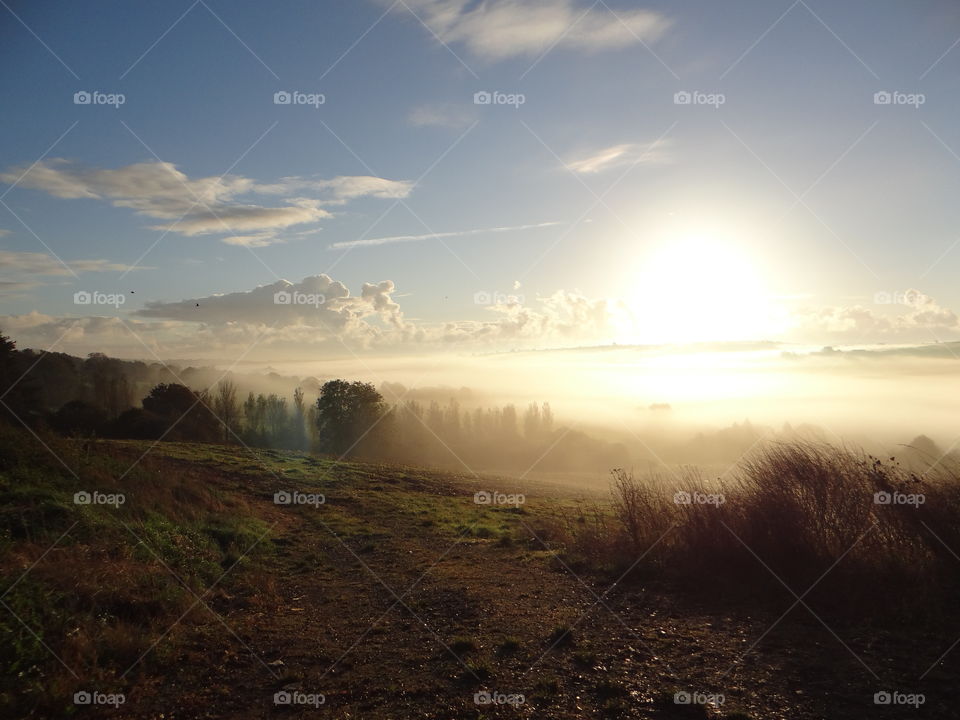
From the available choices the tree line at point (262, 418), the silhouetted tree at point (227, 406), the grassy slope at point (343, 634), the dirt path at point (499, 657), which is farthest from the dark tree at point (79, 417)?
the dirt path at point (499, 657)

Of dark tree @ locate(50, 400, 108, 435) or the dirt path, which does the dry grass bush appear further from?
dark tree @ locate(50, 400, 108, 435)

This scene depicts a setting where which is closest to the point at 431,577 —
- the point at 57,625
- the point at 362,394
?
the point at 57,625

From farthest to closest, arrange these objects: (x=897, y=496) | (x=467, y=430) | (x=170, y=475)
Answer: (x=467, y=430)
(x=170, y=475)
(x=897, y=496)

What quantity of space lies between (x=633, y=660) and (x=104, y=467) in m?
15.2

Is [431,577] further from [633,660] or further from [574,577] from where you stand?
[633,660]

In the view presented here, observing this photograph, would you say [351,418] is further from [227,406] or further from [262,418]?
[262,418]

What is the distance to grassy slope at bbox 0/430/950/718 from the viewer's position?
19.4 ft

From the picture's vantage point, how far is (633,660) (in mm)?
6789

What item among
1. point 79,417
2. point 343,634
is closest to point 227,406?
point 79,417

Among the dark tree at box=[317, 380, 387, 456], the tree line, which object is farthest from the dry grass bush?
the dark tree at box=[317, 380, 387, 456]

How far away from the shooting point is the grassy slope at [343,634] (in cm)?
590

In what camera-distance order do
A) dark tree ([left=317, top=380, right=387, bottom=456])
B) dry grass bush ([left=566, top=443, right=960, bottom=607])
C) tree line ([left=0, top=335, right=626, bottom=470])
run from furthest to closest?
dark tree ([left=317, top=380, right=387, bottom=456]) < tree line ([left=0, top=335, right=626, bottom=470]) < dry grass bush ([left=566, top=443, right=960, bottom=607])

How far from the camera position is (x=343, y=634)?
8.31 m

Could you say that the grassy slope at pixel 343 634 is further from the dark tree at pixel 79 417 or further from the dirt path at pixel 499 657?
the dark tree at pixel 79 417
